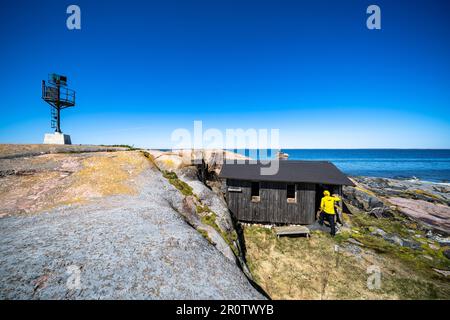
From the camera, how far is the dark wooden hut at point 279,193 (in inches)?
611

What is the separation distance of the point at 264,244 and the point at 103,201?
35.0 feet

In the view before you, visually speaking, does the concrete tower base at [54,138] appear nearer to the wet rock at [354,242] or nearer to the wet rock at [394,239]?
the wet rock at [354,242]

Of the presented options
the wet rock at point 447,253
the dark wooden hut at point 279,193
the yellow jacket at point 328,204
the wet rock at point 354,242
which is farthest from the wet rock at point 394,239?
the yellow jacket at point 328,204

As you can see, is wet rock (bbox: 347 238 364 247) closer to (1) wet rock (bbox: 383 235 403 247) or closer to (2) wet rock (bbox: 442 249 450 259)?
(1) wet rock (bbox: 383 235 403 247)

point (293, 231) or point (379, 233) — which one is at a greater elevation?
point (293, 231)

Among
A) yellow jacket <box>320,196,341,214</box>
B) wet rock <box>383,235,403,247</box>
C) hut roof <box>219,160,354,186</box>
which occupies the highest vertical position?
hut roof <box>219,160,354,186</box>

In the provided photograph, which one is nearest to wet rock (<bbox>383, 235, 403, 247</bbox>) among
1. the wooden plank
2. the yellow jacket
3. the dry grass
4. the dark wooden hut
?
the dry grass

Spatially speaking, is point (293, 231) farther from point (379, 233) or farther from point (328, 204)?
point (379, 233)

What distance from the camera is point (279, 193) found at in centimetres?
1603

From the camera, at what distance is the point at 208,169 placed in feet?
72.9

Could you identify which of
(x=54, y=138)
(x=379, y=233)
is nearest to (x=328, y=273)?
(x=379, y=233)

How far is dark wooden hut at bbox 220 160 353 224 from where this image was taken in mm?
15531
